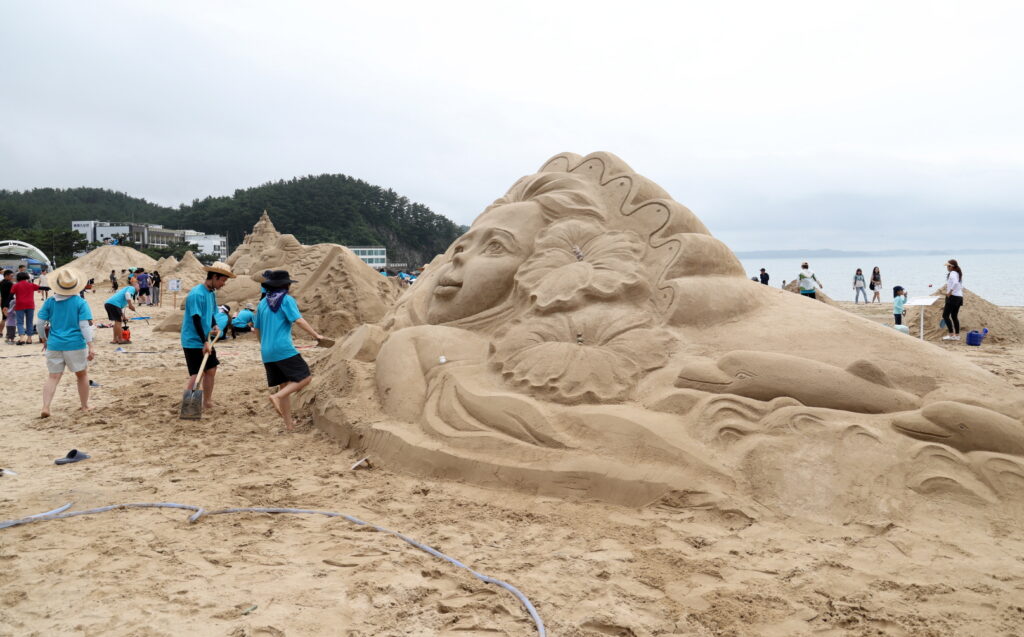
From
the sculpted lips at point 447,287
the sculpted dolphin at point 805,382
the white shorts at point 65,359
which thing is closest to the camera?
the sculpted dolphin at point 805,382

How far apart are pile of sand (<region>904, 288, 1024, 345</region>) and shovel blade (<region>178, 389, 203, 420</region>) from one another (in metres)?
10.6

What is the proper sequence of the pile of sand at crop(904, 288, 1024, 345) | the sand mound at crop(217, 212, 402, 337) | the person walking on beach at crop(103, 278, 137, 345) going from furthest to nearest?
the sand mound at crop(217, 212, 402, 337)
the pile of sand at crop(904, 288, 1024, 345)
the person walking on beach at crop(103, 278, 137, 345)

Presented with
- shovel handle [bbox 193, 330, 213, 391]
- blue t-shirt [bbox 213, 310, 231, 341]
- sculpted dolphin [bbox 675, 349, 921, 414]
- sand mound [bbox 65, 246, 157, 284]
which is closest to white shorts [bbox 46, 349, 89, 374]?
shovel handle [bbox 193, 330, 213, 391]

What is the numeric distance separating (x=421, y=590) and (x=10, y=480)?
286cm

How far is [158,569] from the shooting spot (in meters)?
2.56

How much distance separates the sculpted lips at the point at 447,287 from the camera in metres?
4.90

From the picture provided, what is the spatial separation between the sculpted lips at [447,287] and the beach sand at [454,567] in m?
1.60

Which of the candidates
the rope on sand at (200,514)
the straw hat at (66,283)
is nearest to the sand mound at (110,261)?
the straw hat at (66,283)

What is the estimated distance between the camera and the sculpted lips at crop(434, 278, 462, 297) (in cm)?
490

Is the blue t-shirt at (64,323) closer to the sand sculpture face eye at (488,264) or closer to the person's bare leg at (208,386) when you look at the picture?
the person's bare leg at (208,386)

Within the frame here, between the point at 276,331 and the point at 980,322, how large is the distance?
1082 centimetres

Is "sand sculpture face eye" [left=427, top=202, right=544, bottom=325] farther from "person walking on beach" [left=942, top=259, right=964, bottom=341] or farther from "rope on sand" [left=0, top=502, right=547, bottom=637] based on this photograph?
"person walking on beach" [left=942, top=259, right=964, bottom=341]

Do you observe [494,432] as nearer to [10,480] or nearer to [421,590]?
[421,590]

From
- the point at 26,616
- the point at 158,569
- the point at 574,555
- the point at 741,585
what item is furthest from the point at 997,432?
the point at 26,616
